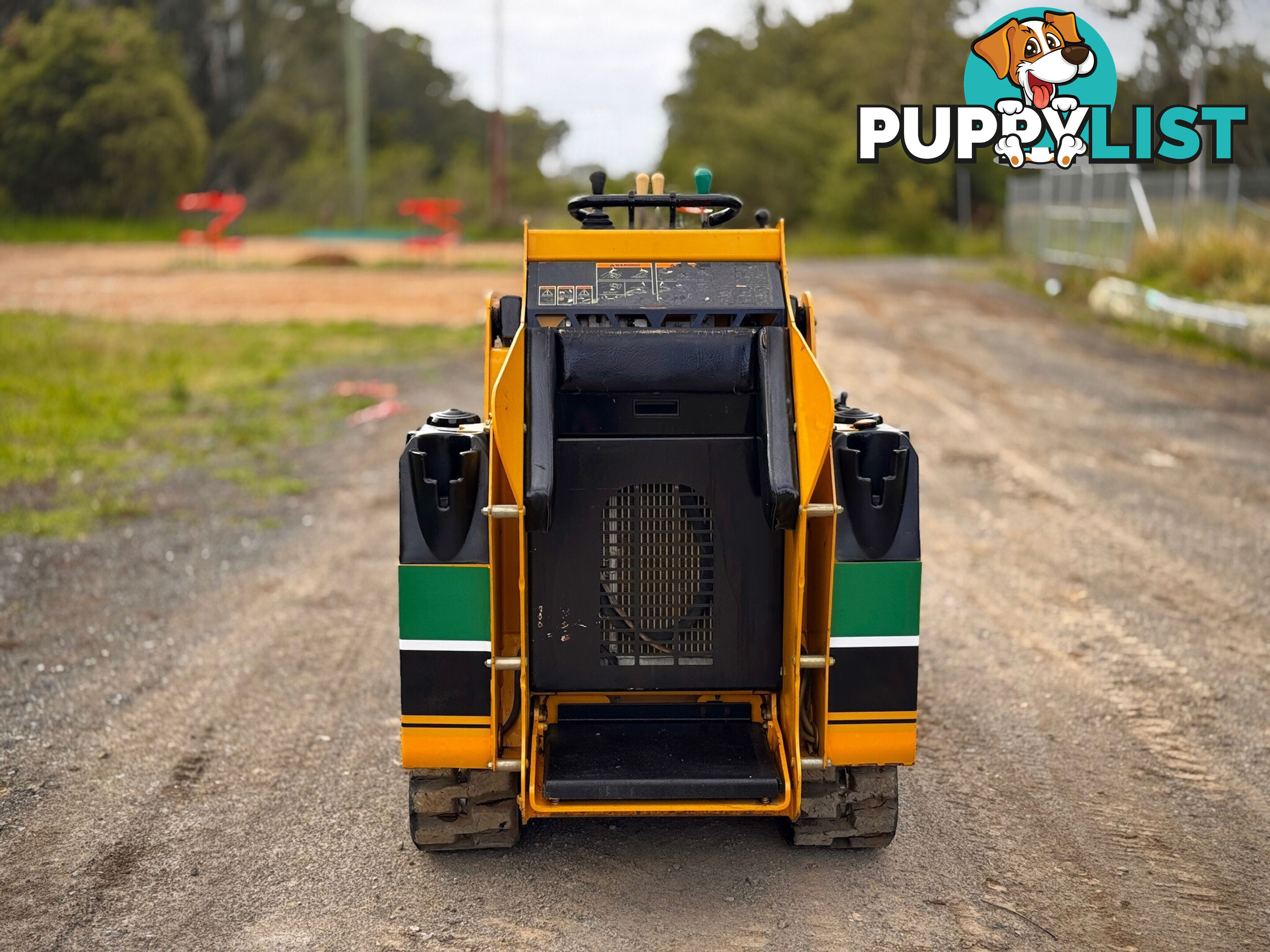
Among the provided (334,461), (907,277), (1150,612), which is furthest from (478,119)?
(1150,612)

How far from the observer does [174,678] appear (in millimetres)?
6188

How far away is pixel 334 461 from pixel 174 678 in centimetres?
503

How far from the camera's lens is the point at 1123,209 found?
2217 centimetres

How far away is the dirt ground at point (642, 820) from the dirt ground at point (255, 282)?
12275mm

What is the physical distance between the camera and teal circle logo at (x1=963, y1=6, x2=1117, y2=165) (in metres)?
12.8

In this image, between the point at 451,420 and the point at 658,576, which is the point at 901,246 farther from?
the point at 658,576

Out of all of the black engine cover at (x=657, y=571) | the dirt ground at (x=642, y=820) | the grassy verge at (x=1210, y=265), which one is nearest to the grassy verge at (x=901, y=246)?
the grassy verge at (x=1210, y=265)

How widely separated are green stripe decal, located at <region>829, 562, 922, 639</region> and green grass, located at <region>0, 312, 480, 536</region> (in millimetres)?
6434

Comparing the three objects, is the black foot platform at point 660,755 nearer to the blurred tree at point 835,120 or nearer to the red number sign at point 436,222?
the red number sign at point 436,222

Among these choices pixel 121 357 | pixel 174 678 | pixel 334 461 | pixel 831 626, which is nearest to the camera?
pixel 831 626

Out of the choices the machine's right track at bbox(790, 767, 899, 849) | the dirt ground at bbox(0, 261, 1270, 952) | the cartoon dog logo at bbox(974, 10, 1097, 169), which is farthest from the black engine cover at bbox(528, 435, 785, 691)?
the cartoon dog logo at bbox(974, 10, 1097, 169)

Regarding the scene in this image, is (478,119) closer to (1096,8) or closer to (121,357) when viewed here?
(1096,8)

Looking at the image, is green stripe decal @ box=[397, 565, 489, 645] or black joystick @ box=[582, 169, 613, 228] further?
black joystick @ box=[582, 169, 613, 228]

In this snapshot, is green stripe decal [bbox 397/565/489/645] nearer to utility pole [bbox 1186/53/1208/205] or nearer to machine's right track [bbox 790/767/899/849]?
machine's right track [bbox 790/767/899/849]
